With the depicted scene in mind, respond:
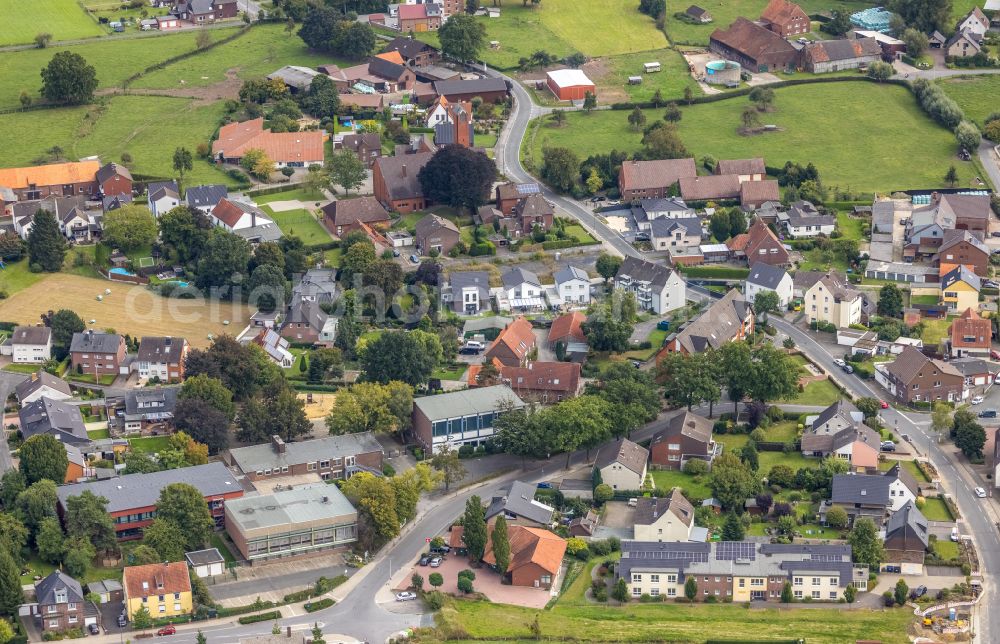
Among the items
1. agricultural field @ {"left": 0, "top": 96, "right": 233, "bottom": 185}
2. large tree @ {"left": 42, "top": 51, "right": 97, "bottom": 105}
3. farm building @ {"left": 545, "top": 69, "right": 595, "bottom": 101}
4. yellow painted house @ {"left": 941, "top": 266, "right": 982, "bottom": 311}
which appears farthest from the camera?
farm building @ {"left": 545, "top": 69, "right": 595, "bottom": 101}

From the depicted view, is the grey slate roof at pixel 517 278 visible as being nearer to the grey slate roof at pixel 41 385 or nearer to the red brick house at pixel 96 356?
the red brick house at pixel 96 356

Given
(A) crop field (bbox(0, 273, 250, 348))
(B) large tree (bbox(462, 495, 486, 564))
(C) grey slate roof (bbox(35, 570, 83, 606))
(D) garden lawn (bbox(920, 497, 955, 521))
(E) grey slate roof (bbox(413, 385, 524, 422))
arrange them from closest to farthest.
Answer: (C) grey slate roof (bbox(35, 570, 83, 606)) → (B) large tree (bbox(462, 495, 486, 564)) → (D) garden lawn (bbox(920, 497, 955, 521)) → (E) grey slate roof (bbox(413, 385, 524, 422)) → (A) crop field (bbox(0, 273, 250, 348))

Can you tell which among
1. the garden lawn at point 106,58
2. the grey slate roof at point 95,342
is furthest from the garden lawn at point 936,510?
the garden lawn at point 106,58

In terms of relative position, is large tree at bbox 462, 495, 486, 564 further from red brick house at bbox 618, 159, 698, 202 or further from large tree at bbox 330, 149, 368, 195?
red brick house at bbox 618, 159, 698, 202

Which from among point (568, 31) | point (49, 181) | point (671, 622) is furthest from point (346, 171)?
point (671, 622)

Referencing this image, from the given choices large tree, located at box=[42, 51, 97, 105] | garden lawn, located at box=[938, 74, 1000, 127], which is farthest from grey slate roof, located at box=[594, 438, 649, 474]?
large tree, located at box=[42, 51, 97, 105]

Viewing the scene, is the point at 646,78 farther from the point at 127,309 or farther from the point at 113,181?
the point at 127,309

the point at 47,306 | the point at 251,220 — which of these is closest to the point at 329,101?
the point at 251,220

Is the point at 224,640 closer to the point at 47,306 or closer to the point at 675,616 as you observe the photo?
the point at 675,616
